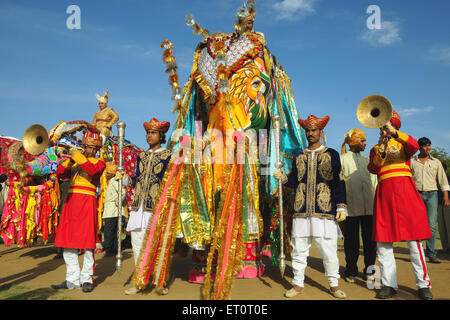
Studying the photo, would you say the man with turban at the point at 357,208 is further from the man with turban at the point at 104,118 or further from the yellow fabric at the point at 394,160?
the man with turban at the point at 104,118

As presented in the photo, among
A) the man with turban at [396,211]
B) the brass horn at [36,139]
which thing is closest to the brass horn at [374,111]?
the man with turban at [396,211]

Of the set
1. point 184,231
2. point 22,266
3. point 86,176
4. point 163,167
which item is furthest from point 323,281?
point 22,266

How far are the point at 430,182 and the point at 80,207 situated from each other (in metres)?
5.52

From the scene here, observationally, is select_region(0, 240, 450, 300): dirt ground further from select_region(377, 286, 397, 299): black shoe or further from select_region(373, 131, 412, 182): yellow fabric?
select_region(373, 131, 412, 182): yellow fabric

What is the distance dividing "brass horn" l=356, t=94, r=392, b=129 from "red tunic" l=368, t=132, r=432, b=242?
0.30 m

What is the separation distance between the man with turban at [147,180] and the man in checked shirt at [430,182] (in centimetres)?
440

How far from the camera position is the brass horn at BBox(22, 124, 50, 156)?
3.86 meters

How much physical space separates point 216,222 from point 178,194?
0.55 meters

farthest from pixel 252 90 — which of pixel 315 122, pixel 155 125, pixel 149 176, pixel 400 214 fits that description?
pixel 400 214

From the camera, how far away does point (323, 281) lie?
4.44 meters

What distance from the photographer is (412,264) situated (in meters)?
3.58

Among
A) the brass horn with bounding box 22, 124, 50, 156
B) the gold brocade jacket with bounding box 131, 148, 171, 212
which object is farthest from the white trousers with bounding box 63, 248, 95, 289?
the brass horn with bounding box 22, 124, 50, 156

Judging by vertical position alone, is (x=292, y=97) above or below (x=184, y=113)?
above

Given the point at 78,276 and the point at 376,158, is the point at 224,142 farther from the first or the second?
the point at 78,276
